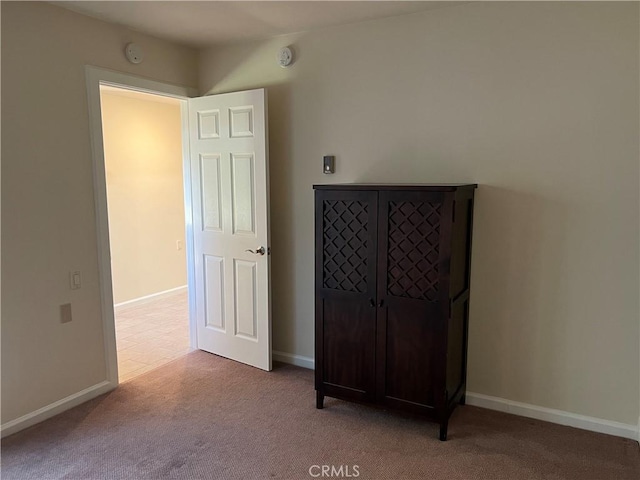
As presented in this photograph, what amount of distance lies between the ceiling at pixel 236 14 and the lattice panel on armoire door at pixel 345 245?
117cm

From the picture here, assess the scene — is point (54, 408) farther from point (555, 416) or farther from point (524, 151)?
point (524, 151)

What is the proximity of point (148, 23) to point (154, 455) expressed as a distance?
2663mm

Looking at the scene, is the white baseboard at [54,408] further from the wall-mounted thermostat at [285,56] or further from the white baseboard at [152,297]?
the wall-mounted thermostat at [285,56]

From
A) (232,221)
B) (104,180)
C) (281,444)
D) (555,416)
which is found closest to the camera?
(281,444)

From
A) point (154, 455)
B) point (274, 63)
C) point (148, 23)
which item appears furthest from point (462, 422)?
point (148, 23)

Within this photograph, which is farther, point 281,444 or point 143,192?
point 143,192

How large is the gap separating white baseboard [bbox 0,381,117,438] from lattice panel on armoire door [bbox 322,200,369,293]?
1.73m

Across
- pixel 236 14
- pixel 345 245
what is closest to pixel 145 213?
pixel 236 14

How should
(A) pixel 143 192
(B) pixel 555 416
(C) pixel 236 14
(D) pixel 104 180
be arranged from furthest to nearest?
(A) pixel 143 192 → (D) pixel 104 180 → (C) pixel 236 14 → (B) pixel 555 416

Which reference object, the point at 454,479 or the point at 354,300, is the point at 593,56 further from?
the point at 454,479

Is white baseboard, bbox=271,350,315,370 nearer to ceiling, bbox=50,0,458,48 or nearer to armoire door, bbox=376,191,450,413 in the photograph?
armoire door, bbox=376,191,450,413

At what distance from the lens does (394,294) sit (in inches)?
105

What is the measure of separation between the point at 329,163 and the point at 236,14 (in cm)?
112

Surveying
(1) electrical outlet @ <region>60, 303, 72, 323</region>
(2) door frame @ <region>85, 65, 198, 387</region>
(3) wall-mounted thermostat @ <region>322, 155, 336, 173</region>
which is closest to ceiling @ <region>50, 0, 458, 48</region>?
(2) door frame @ <region>85, 65, 198, 387</region>
